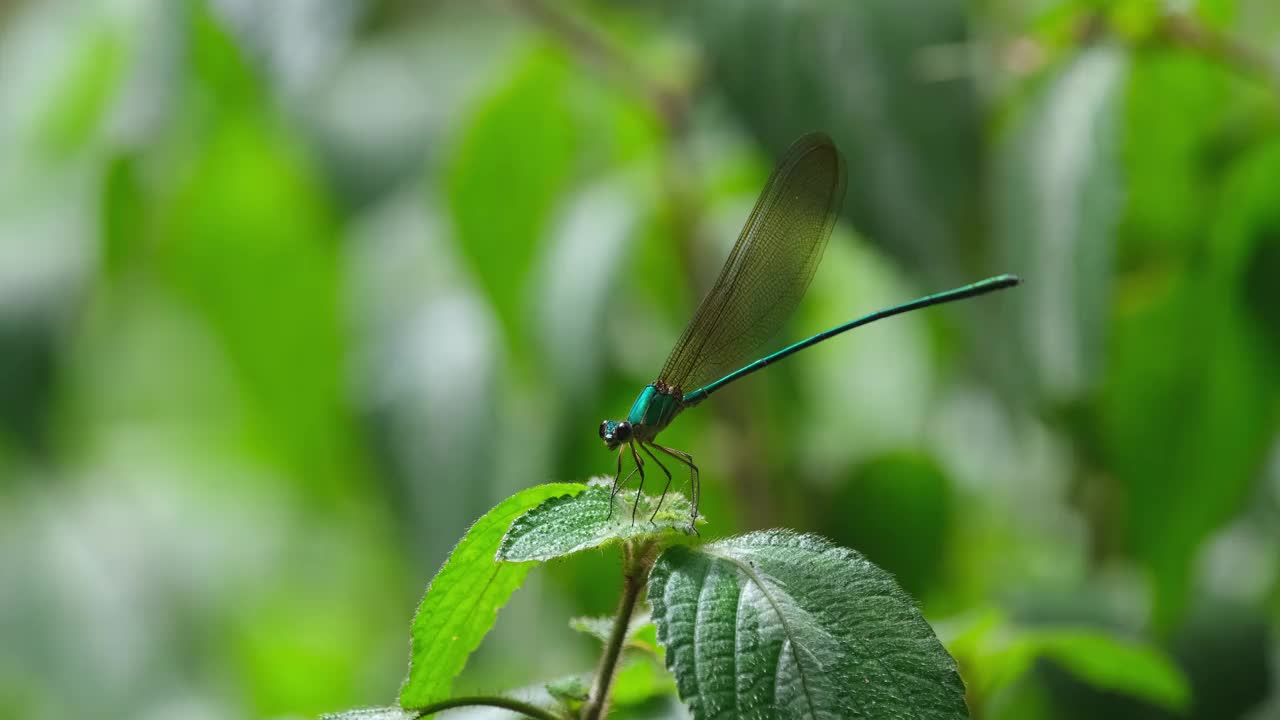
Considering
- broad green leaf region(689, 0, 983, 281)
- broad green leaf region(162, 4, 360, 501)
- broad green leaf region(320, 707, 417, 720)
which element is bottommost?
broad green leaf region(320, 707, 417, 720)

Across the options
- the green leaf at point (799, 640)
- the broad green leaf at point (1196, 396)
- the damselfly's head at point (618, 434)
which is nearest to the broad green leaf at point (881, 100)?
the broad green leaf at point (1196, 396)

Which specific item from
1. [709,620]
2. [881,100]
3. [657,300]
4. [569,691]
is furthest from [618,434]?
[657,300]

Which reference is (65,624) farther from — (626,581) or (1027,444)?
(626,581)

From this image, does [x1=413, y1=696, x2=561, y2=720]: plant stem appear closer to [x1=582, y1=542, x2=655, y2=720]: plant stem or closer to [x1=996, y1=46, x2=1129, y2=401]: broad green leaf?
[x1=582, y1=542, x2=655, y2=720]: plant stem

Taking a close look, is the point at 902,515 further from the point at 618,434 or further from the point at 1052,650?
the point at 1052,650

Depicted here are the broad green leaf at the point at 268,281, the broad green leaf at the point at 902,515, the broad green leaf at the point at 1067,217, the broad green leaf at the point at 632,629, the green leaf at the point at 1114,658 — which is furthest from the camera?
the broad green leaf at the point at 268,281

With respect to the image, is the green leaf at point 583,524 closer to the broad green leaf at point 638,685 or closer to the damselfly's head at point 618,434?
the broad green leaf at point 638,685

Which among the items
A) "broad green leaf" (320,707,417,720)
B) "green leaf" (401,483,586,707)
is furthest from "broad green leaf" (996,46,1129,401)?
"broad green leaf" (320,707,417,720)
